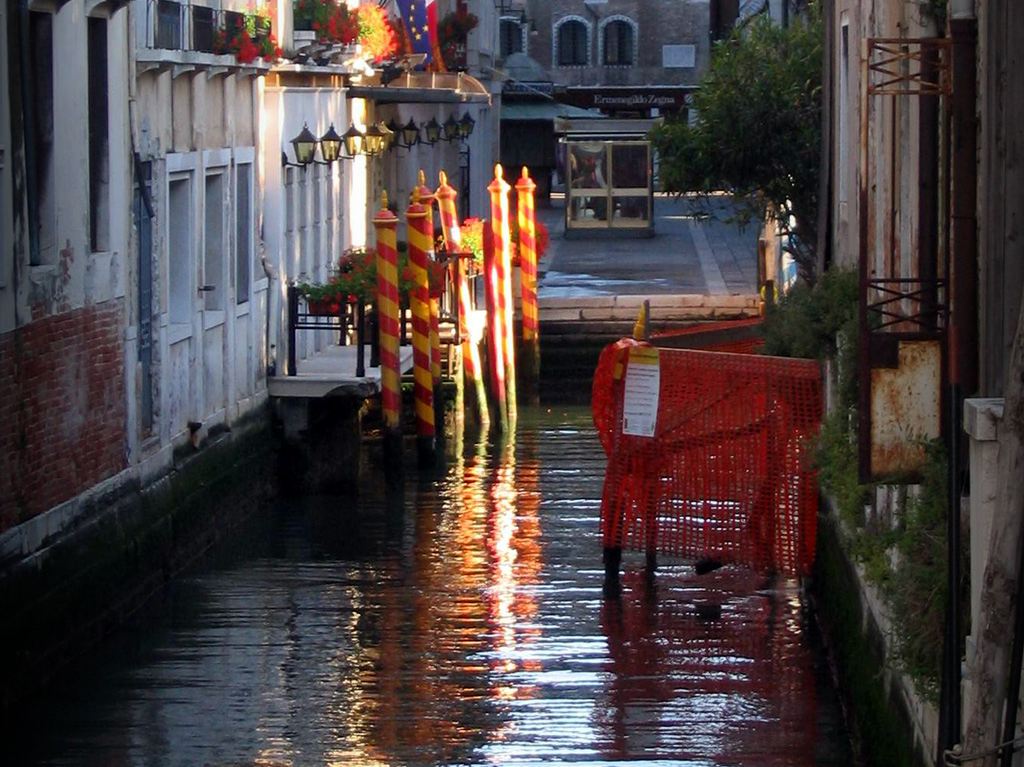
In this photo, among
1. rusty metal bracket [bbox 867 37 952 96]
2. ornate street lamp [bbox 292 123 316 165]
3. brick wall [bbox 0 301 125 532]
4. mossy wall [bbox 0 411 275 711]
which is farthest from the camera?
ornate street lamp [bbox 292 123 316 165]

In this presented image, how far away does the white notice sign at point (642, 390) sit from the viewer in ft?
38.9

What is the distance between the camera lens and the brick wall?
33.2ft

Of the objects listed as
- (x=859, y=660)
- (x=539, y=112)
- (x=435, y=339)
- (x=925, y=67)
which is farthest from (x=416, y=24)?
(x=539, y=112)

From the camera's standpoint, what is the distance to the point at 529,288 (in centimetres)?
2358

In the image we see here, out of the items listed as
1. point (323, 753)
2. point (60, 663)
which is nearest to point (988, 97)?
point (323, 753)

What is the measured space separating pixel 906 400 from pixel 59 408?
5.38 meters

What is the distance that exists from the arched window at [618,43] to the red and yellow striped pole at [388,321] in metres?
48.8

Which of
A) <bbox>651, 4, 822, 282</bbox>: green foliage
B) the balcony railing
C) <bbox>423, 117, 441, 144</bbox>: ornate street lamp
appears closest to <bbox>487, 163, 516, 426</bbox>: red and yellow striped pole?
<bbox>423, 117, 441, 144</bbox>: ornate street lamp

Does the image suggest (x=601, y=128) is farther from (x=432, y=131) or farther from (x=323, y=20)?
(x=323, y=20)

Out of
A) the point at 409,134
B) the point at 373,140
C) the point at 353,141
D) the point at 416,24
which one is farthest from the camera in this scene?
the point at 409,134

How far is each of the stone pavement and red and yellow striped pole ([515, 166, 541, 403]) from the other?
1127mm

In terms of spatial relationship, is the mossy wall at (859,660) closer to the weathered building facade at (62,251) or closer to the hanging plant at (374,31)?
the weathered building facade at (62,251)

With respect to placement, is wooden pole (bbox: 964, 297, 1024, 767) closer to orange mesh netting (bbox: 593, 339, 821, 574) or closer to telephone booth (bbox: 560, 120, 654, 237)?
orange mesh netting (bbox: 593, 339, 821, 574)

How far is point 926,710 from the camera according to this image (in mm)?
6621
